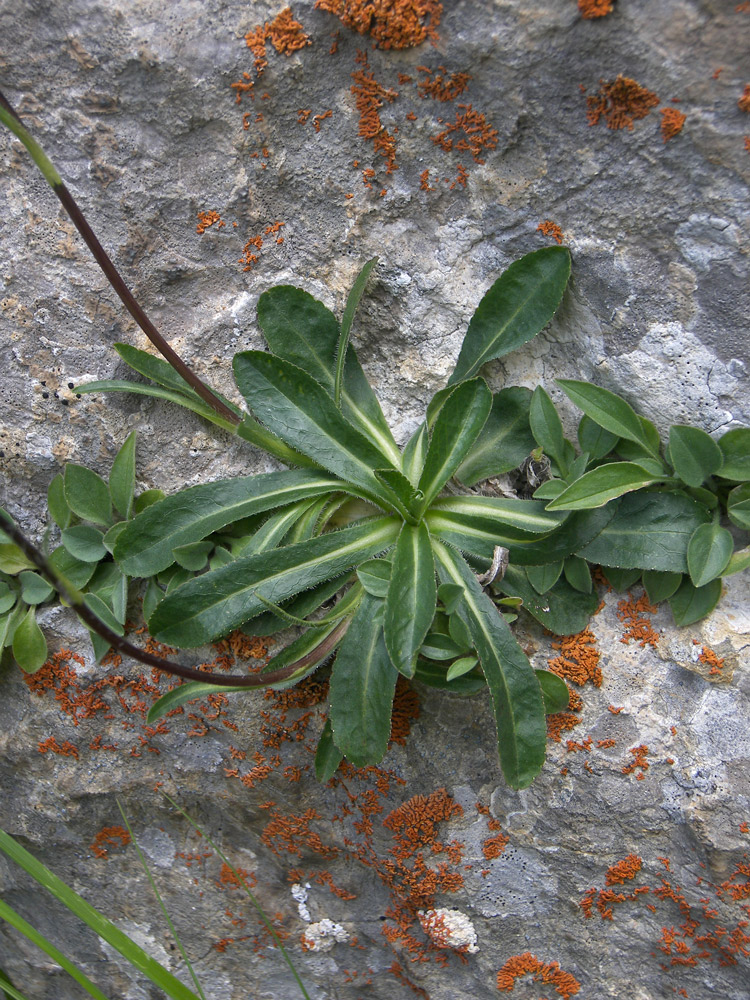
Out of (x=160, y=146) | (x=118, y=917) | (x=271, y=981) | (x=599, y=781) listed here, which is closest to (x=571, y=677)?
(x=599, y=781)

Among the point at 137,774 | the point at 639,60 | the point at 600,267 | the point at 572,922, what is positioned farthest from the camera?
the point at 137,774

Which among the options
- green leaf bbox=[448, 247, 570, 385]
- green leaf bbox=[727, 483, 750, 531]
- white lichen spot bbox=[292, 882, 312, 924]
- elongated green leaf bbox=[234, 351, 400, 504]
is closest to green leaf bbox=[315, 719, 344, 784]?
white lichen spot bbox=[292, 882, 312, 924]

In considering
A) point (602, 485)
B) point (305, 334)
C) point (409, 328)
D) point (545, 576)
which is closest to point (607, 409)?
point (602, 485)

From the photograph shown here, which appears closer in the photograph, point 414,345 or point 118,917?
point 414,345

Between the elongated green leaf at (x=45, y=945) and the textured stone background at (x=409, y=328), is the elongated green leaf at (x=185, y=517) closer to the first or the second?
the textured stone background at (x=409, y=328)

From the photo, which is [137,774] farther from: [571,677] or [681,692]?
[681,692]

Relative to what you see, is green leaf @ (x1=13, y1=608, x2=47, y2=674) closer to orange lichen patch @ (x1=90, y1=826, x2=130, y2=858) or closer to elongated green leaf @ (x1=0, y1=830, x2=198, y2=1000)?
elongated green leaf @ (x1=0, y1=830, x2=198, y2=1000)

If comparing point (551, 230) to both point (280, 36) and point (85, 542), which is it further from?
point (85, 542)
